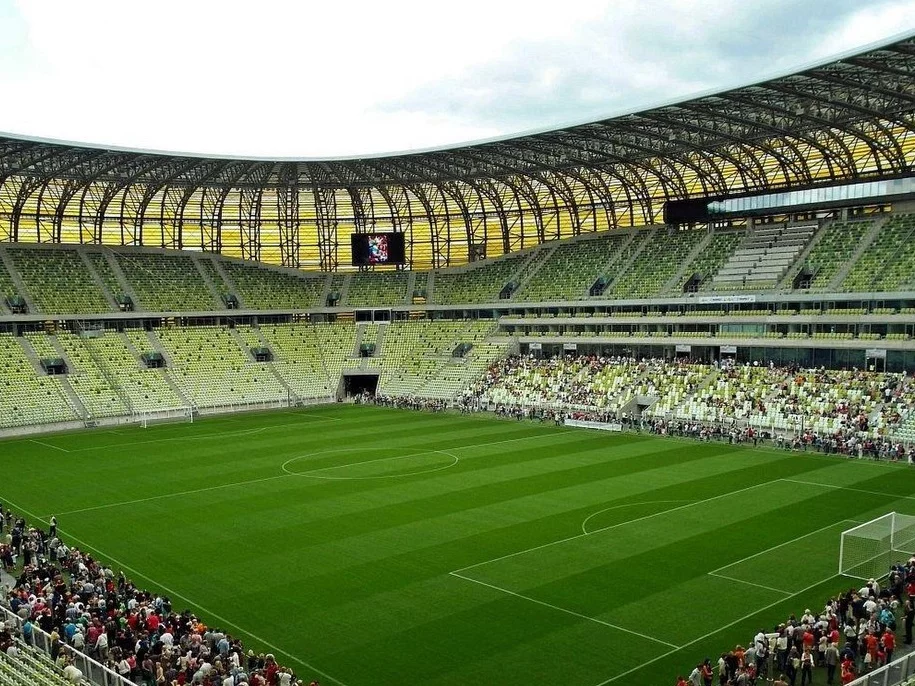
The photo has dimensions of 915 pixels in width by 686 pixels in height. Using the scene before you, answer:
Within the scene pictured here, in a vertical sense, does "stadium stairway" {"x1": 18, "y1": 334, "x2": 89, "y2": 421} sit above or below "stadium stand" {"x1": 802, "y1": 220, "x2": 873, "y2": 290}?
below

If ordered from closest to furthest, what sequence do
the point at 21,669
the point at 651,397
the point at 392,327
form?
the point at 21,669
the point at 651,397
the point at 392,327

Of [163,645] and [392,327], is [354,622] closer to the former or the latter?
[163,645]

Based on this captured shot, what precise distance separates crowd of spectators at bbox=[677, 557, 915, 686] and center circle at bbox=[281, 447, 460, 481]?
21.0 meters

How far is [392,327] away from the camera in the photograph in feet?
254

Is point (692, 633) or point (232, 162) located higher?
point (232, 162)

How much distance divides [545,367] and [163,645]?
1913 inches

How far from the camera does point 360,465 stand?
39.4 meters

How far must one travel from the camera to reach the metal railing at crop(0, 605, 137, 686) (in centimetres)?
1520

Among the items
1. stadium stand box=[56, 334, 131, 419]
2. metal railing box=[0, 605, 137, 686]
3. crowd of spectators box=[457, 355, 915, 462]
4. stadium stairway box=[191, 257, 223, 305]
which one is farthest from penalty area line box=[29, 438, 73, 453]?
metal railing box=[0, 605, 137, 686]

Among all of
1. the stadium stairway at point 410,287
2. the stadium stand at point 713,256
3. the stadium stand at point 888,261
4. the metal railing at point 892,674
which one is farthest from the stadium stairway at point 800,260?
the metal railing at point 892,674

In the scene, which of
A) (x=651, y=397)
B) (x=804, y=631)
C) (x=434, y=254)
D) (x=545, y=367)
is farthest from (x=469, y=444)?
(x=434, y=254)

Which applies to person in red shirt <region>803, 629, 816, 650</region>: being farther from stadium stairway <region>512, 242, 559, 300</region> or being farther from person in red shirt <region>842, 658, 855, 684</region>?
stadium stairway <region>512, 242, 559, 300</region>

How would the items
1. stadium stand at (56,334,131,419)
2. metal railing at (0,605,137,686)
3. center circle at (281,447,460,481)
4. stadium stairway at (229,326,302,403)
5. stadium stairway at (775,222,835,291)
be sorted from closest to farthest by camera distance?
metal railing at (0,605,137,686) → center circle at (281,447,460,481) → stadium stairway at (775,222,835,291) → stadium stand at (56,334,131,419) → stadium stairway at (229,326,302,403)

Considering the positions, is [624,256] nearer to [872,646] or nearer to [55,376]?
[55,376]
